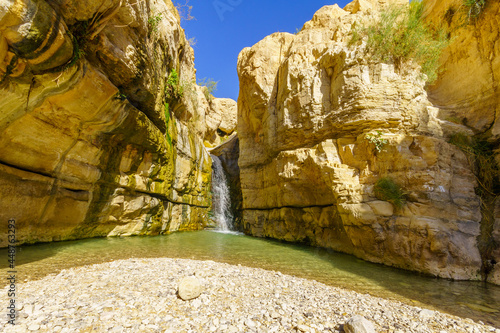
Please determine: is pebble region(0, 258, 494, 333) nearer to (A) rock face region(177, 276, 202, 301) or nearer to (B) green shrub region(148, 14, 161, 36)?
(A) rock face region(177, 276, 202, 301)

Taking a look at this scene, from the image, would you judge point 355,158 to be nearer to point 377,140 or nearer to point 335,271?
point 377,140

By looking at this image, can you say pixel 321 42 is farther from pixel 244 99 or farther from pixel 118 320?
pixel 118 320

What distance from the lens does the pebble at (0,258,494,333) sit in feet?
7.30

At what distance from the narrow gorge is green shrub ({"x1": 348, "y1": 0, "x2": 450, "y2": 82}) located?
31 cm

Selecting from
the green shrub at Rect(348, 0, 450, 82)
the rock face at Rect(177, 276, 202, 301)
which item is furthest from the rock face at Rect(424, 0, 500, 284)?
the rock face at Rect(177, 276, 202, 301)

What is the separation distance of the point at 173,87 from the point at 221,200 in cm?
928

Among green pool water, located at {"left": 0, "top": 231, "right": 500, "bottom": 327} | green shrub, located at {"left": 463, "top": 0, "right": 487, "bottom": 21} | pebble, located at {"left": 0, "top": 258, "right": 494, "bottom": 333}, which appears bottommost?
green pool water, located at {"left": 0, "top": 231, "right": 500, "bottom": 327}

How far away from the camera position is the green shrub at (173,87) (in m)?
9.69

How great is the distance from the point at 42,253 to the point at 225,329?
6034 mm

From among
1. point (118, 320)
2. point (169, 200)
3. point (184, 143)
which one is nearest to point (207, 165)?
point (184, 143)

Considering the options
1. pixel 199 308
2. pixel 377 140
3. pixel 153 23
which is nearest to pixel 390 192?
pixel 377 140

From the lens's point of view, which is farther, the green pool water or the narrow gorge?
the narrow gorge

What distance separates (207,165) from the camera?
16.0 m

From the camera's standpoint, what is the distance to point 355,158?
7605 mm
